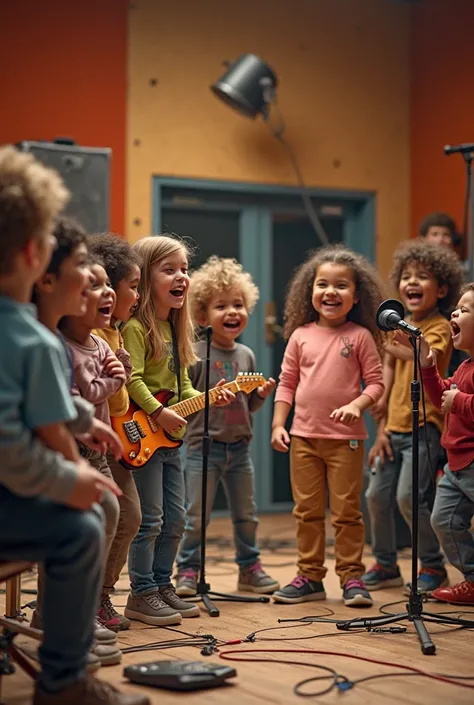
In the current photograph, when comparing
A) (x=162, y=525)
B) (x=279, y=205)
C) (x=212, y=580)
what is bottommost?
(x=212, y=580)

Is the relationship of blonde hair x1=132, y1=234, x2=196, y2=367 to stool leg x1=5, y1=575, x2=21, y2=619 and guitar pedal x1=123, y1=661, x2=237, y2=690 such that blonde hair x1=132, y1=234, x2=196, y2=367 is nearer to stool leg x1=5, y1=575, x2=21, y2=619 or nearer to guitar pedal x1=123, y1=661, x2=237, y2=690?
stool leg x1=5, y1=575, x2=21, y2=619

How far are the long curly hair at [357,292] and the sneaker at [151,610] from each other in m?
1.24

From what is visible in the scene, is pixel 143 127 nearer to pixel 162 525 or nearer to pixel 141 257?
pixel 141 257

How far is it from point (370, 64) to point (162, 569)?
→ 434 centimetres

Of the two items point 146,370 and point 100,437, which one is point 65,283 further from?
Answer: point 146,370

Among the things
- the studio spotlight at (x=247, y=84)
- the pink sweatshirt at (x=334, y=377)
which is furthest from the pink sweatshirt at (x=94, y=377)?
the studio spotlight at (x=247, y=84)

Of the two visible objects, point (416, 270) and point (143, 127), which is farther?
point (143, 127)

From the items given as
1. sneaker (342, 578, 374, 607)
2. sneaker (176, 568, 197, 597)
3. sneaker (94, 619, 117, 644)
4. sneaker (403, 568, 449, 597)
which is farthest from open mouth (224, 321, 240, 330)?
sneaker (94, 619, 117, 644)

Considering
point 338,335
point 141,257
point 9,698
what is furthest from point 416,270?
point 9,698

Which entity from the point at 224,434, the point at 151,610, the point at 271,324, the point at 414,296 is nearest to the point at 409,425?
the point at 414,296

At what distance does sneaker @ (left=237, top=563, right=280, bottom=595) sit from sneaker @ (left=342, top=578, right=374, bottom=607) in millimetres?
352

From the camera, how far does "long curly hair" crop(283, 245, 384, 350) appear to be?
383 centimetres

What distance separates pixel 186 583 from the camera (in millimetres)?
3857

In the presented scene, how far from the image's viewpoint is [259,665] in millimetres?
2730
